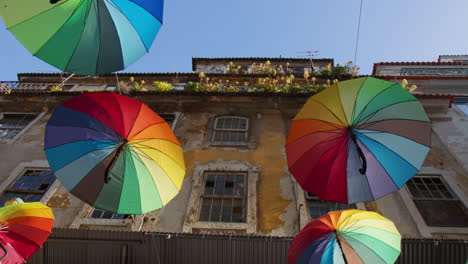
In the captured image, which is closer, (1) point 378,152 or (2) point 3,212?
(1) point 378,152

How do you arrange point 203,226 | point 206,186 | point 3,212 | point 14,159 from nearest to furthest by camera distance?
point 3,212 < point 203,226 < point 206,186 < point 14,159

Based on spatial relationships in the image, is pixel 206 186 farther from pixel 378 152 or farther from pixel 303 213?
pixel 378 152

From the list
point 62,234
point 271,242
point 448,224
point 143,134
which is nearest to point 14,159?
point 62,234

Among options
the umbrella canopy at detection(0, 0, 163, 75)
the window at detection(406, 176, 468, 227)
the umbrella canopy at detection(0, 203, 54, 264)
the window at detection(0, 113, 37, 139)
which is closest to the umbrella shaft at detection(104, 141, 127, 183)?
the umbrella canopy at detection(0, 0, 163, 75)

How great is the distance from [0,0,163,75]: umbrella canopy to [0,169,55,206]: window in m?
6.12

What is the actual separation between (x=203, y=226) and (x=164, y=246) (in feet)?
4.84

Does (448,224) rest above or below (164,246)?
above

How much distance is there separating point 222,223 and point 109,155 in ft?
13.2

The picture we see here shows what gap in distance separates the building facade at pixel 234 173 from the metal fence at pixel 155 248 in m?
1.30

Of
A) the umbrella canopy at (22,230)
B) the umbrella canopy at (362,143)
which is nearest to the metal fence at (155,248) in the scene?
the umbrella canopy at (22,230)

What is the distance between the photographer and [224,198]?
830 cm

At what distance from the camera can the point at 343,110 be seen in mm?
4477

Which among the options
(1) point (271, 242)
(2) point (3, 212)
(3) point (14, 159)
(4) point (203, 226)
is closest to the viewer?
(2) point (3, 212)

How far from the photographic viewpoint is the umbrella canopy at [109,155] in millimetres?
4148
